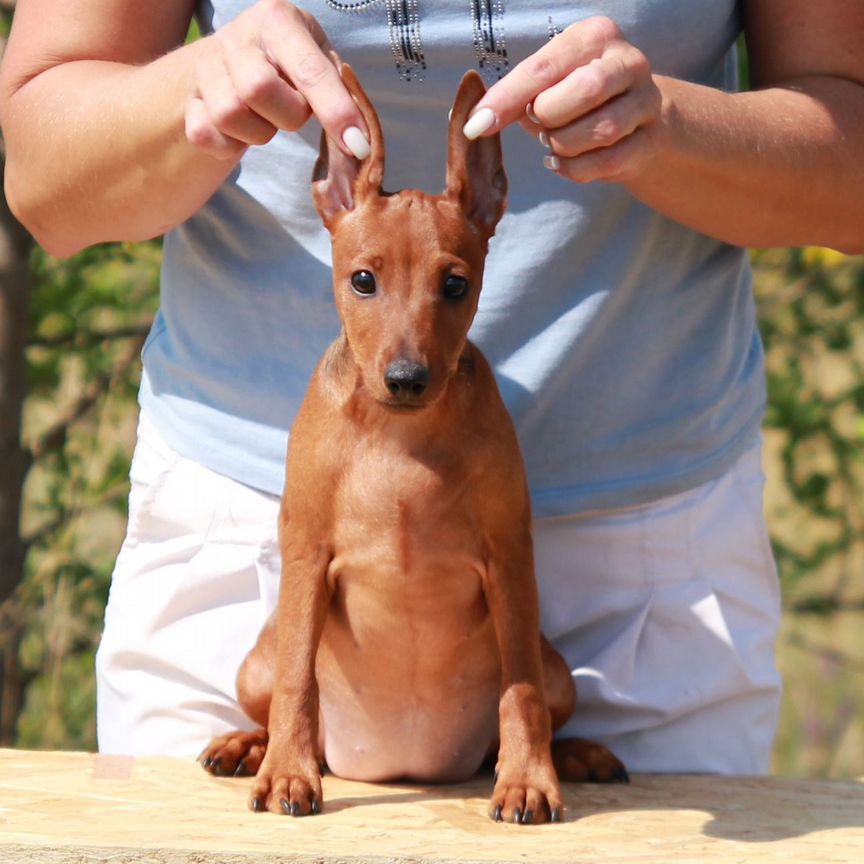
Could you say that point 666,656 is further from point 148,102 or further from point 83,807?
point 148,102

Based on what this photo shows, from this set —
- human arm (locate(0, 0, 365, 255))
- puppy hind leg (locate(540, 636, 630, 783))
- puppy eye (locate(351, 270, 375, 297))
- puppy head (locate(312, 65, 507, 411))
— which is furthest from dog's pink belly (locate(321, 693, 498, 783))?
human arm (locate(0, 0, 365, 255))

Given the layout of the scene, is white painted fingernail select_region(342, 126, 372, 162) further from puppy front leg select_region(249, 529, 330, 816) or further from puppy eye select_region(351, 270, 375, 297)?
puppy front leg select_region(249, 529, 330, 816)

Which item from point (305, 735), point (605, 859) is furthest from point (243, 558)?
point (605, 859)

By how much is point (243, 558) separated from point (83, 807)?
0.63 m

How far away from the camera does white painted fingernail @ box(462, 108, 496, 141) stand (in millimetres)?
2131

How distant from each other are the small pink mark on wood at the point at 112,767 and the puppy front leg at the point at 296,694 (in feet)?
0.95

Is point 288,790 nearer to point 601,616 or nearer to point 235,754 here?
point 235,754

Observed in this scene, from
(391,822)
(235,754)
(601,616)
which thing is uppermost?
(601,616)

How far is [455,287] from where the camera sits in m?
2.24

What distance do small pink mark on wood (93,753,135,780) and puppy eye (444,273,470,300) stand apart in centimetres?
95

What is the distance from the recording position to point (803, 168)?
2.53 m

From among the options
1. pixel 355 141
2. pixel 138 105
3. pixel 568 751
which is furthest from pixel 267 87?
pixel 568 751

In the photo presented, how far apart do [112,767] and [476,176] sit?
44.7 inches

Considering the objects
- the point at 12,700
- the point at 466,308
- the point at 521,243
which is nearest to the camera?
the point at 466,308
